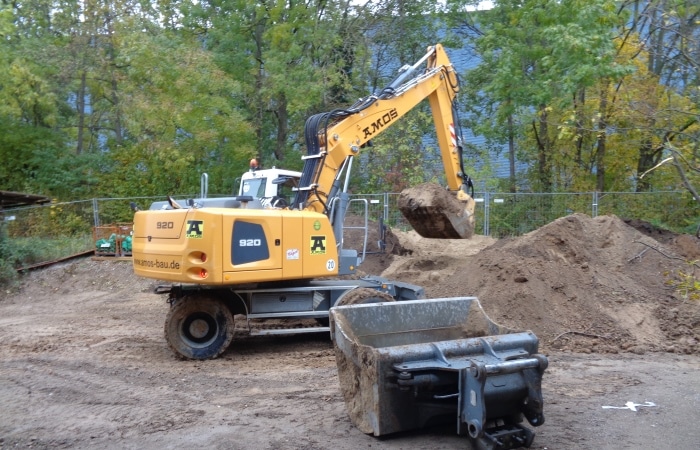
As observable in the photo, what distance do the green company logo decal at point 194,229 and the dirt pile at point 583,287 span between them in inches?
168

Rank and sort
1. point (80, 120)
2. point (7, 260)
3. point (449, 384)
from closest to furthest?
point (449, 384) → point (7, 260) → point (80, 120)

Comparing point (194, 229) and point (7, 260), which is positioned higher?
point (194, 229)

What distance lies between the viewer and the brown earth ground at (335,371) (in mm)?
6266

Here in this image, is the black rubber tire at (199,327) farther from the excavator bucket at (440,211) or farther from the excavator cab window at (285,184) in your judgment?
the excavator bucket at (440,211)

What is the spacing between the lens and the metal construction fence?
1917 cm

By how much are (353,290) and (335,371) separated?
151 cm

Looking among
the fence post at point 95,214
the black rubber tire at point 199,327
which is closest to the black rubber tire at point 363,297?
the black rubber tire at point 199,327

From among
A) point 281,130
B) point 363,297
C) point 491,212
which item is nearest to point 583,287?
point 363,297

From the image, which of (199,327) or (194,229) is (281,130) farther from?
(194,229)

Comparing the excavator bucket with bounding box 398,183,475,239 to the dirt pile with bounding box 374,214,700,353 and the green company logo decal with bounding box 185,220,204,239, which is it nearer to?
the dirt pile with bounding box 374,214,700,353

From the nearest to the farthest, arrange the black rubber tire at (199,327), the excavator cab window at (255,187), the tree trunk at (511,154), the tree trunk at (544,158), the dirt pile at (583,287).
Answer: the black rubber tire at (199,327)
the dirt pile at (583,287)
the excavator cab window at (255,187)
the tree trunk at (544,158)
the tree trunk at (511,154)

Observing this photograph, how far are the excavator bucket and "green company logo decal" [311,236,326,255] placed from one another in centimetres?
296

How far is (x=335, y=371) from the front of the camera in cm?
878

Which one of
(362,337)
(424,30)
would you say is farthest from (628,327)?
(424,30)
